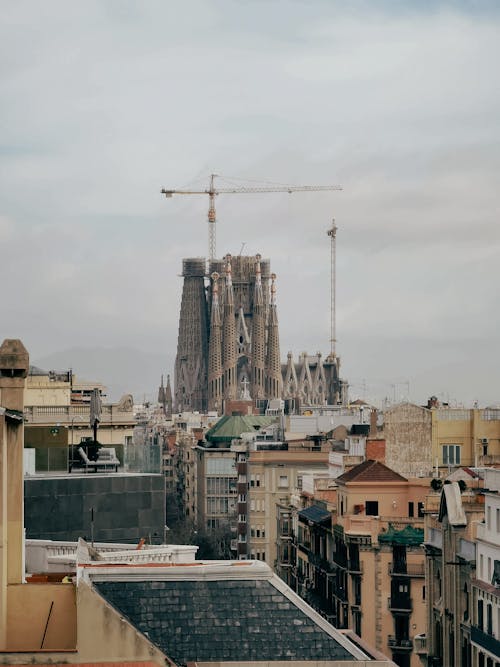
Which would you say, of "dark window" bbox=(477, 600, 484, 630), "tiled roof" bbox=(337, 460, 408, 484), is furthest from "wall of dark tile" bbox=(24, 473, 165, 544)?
"tiled roof" bbox=(337, 460, 408, 484)

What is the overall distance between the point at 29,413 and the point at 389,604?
15.0m

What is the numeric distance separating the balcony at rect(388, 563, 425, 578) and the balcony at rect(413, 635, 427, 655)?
248 inches

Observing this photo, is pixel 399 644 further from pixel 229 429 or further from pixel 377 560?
pixel 229 429

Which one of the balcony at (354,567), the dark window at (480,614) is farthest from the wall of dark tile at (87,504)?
the balcony at (354,567)

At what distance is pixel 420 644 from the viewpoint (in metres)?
62.4

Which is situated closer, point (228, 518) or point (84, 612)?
point (84, 612)

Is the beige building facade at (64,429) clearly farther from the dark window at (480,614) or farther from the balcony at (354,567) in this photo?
the balcony at (354,567)

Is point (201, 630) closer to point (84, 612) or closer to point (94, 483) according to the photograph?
point (84, 612)

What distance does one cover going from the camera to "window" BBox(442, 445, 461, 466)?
298ft

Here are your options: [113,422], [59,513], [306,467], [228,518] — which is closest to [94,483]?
[59,513]

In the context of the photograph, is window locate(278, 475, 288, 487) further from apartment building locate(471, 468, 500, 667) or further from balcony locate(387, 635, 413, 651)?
apartment building locate(471, 468, 500, 667)

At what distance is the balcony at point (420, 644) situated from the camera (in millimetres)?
61062

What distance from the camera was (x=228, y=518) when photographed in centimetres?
17462

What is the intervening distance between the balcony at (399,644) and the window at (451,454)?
22.1m
